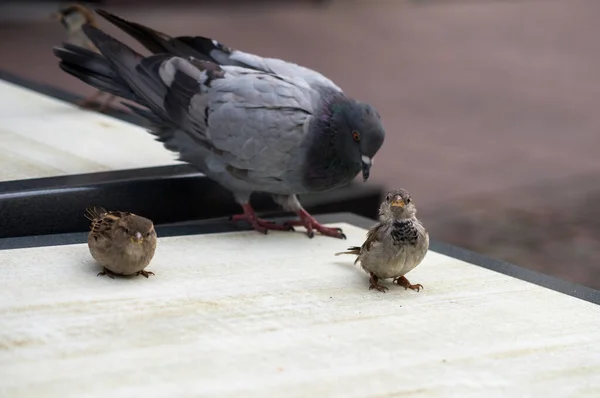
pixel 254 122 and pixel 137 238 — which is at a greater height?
pixel 254 122

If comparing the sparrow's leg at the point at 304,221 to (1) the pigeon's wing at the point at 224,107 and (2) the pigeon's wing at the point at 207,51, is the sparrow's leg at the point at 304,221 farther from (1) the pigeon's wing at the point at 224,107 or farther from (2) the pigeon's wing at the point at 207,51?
(2) the pigeon's wing at the point at 207,51

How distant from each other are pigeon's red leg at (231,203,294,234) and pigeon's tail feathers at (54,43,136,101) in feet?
1.75

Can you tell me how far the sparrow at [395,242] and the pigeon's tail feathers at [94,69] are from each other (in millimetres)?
1095

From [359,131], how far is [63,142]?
127 cm

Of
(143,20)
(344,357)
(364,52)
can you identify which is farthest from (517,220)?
(143,20)

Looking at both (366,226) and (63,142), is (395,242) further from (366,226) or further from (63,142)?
(63,142)

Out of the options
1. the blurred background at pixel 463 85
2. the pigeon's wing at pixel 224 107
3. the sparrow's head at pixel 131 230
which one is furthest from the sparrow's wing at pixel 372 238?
the blurred background at pixel 463 85

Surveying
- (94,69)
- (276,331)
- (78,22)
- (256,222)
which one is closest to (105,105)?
(78,22)

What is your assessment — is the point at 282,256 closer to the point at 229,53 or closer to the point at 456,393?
the point at 229,53

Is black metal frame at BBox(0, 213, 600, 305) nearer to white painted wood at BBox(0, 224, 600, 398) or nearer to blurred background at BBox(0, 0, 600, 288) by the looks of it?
white painted wood at BBox(0, 224, 600, 398)

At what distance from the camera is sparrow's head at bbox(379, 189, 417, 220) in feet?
8.87

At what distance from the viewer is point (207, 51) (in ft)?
11.3

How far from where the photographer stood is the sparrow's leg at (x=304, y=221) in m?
3.29

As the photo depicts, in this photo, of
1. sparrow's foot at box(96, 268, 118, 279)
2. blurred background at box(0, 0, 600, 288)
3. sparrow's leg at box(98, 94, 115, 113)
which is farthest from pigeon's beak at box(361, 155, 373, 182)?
blurred background at box(0, 0, 600, 288)
